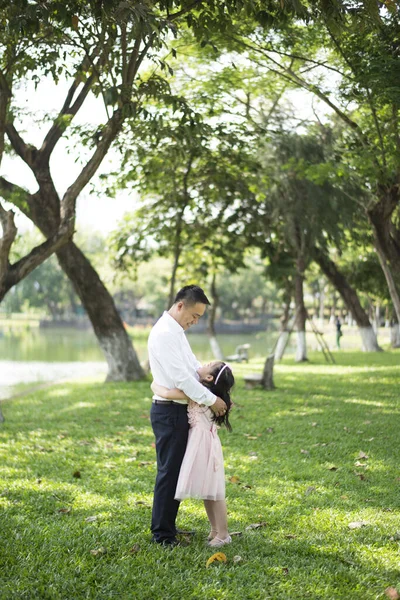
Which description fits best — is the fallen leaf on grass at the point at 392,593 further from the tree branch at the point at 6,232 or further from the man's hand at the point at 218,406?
the tree branch at the point at 6,232

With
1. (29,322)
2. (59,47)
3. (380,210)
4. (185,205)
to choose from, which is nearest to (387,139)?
(380,210)

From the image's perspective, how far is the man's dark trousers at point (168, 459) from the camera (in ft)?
16.9

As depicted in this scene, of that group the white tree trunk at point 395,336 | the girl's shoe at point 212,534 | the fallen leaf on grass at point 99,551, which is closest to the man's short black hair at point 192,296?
the girl's shoe at point 212,534

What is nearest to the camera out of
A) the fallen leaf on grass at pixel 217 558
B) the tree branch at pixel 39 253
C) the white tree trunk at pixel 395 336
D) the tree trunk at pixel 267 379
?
the fallen leaf on grass at pixel 217 558

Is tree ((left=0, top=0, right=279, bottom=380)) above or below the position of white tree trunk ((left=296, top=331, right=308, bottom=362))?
above

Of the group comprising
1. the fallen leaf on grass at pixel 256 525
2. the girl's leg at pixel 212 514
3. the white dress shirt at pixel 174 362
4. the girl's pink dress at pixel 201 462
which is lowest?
the fallen leaf on grass at pixel 256 525

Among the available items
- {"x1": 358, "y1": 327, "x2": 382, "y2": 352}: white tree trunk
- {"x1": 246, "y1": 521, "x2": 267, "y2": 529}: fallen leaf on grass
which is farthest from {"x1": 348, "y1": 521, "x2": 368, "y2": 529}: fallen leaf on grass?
{"x1": 358, "y1": 327, "x2": 382, "y2": 352}: white tree trunk

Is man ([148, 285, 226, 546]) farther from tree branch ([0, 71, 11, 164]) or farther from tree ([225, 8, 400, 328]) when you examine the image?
tree branch ([0, 71, 11, 164])

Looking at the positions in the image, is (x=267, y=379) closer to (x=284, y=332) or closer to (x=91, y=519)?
(x=284, y=332)

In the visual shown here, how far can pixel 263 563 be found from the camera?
16.1ft

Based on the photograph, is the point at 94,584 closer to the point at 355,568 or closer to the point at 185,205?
the point at 355,568

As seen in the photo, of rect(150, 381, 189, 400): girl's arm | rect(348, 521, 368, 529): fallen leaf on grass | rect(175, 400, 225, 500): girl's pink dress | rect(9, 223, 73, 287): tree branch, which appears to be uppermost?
rect(9, 223, 73, 287): tree branch

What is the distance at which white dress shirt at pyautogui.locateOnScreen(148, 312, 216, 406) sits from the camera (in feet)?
16.3

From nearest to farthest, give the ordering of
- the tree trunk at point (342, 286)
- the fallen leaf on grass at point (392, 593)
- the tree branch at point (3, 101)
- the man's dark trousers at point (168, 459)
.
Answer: the fallen leaf on grass at point (392, 593), the man's dark trousers at point (168, 459), the tree branch at point (3, 101), the tree trunk at point (342, 286)
